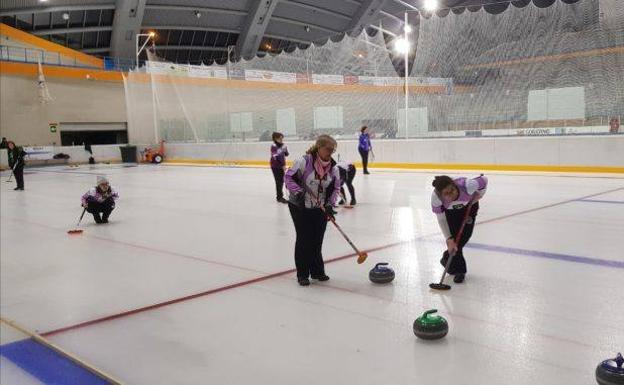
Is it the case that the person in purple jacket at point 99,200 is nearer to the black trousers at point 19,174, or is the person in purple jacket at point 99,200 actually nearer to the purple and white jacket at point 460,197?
the purple and white jacket at point 460,197

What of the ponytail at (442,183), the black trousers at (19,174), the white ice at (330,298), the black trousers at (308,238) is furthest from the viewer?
the black trousers at (19,174)

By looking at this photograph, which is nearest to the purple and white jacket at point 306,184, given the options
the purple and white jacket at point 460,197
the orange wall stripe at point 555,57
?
the purple and white jacket at point 460,197

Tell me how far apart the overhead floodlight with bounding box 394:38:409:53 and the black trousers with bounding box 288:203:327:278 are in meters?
12.5

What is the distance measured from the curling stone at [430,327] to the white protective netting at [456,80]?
11585 mm

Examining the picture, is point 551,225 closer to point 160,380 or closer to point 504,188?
point 504,188

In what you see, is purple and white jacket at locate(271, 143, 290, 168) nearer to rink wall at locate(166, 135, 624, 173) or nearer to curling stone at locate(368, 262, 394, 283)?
curling stone at locate(368, 262, 394, 283)

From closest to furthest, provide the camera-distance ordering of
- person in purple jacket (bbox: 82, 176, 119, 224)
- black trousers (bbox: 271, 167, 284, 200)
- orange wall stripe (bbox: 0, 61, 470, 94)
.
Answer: person in purple jacket (bbox: 82, 176, 119, 224) < black trousers (bbox: 271, 167, 284, 200) < orange wall stripe (bbox: 0, 61, 470, 94)

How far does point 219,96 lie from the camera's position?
22.8 m

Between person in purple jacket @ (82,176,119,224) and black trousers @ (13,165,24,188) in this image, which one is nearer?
person in purple jacket @ (82,176,119,224)

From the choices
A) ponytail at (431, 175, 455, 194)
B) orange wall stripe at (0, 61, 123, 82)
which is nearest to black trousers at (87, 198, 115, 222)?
ponytail at (431, 175, 455, 194)

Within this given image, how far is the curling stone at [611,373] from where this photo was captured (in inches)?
97.7

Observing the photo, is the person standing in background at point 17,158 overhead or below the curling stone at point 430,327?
overhead

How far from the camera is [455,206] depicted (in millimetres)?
4461

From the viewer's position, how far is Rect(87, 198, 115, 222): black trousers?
8.45 meters
